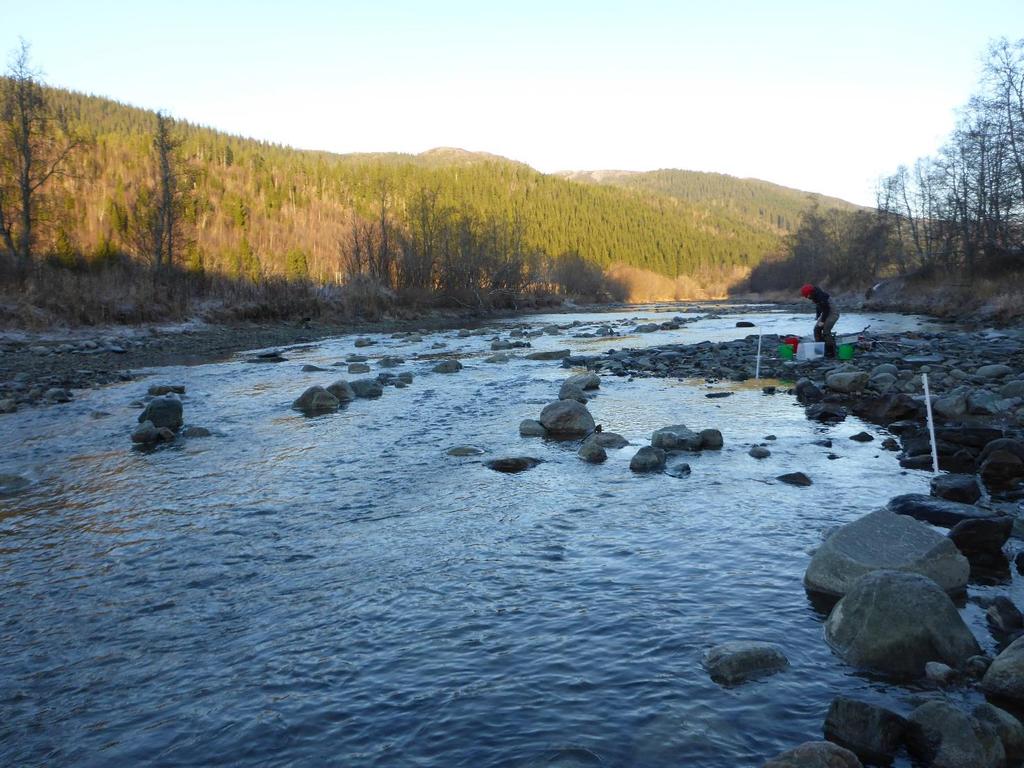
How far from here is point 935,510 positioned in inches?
276

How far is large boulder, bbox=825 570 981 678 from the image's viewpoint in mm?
4363

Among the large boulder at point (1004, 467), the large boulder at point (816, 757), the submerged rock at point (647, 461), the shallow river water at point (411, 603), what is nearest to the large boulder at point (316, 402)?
the shallow river water at point (411, 603)

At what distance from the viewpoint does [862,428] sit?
11844 millimetres

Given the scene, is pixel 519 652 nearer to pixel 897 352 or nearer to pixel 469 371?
pixel 469 371

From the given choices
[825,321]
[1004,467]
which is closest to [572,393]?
[1004,467]

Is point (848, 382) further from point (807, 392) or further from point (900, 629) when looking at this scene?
point (900, 629)

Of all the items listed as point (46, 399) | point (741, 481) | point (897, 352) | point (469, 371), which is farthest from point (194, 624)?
point (897, 352)

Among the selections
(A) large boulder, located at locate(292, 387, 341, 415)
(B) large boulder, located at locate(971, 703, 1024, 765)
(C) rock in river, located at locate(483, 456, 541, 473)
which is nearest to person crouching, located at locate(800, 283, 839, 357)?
(C) rock in river, located at locate(483, 456, 541, 473)

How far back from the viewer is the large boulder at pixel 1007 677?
3908mm

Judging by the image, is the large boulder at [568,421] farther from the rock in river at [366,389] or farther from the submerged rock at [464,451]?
the rock in river at [366,389]

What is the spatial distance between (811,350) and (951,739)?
16857mm

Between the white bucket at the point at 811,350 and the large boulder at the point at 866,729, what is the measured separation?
54.6 feet

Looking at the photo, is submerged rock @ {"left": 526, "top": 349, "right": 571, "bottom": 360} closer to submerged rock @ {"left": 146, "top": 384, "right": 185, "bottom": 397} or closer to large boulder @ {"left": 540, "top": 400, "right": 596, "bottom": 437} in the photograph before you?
submerged rock @ {"left": 146, "top": 384, "right": 185, "bottom": 397}

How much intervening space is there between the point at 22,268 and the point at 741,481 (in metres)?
35.1
